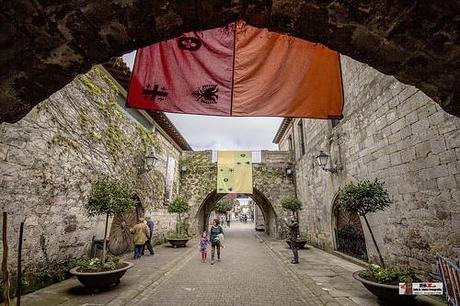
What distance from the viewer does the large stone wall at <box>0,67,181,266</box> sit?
15.0ft

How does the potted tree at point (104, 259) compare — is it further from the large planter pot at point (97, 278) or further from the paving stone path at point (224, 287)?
the paving stone path at point (224, 287)

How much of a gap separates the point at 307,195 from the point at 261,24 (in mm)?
11725

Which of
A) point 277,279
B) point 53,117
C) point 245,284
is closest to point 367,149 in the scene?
point 277,279

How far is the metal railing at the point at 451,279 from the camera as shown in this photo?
3.19 metres

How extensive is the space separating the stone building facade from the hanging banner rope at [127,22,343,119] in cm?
205

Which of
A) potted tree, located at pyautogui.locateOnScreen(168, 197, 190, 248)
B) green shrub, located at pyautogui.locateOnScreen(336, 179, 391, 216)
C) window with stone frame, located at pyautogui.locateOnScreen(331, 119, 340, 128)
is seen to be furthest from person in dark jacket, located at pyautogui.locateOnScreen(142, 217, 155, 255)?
window with stone frame, located at pyautogui.locateOnScreen(331, 119, 340, 128)

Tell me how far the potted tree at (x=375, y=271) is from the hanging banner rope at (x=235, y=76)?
197 centimetres

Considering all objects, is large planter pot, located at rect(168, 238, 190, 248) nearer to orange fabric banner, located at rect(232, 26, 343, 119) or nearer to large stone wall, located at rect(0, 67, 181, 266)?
large stone wall, located at rect(0, 67, 181, 266)

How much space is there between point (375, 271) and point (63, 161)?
663 cm

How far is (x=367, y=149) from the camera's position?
6953mm

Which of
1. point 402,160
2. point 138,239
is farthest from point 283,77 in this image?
point 138,239

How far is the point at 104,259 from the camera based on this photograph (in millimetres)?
5617

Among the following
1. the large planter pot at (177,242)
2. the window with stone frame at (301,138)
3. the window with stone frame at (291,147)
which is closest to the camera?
the large planter pot at (177,242)

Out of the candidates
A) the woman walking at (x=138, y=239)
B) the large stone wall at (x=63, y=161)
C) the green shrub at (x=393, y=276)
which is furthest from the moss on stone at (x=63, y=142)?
the green shrub at (x=393, y=276)
